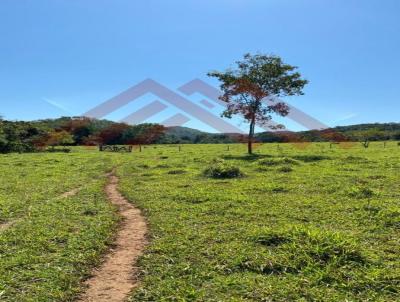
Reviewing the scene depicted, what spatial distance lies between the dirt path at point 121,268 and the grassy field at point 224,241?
0.68ft

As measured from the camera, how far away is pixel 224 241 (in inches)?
336

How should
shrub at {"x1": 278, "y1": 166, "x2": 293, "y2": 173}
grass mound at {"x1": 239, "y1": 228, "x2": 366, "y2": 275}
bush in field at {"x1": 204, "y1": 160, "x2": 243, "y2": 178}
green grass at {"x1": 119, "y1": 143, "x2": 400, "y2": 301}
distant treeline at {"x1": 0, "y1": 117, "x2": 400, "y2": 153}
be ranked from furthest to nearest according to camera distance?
distant treeline at {"x1": 0, "y1": 117, "x2": 400, "y2": 153} → shrub at {"x1": 278, "y1": 166, "x2": 293, "y2": 173} → bush in field at {"x1": 204, "y1": 160, "x2": 243, "y2": 178} → grass mound at {"x1": 239, "y1": 228, "x2": 366, "y2": 275} → green grass at {"x1": 119, "y1": 143, "x2": 400, "y2": 301}

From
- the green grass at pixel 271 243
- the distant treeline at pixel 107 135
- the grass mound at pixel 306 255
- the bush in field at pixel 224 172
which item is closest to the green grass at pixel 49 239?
the green grass at pixel 271 243

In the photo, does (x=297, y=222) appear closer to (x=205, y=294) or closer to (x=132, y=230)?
(x=132, y=230)

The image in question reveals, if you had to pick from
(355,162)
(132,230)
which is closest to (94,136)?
(355,162)

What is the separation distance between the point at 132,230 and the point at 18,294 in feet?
13.2

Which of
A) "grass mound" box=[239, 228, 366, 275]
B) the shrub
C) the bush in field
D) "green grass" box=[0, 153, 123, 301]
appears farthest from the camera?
the shrub

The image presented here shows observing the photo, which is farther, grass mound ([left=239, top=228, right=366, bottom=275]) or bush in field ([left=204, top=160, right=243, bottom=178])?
bush in field ([left=204, top=160, right=243, bottom=178])

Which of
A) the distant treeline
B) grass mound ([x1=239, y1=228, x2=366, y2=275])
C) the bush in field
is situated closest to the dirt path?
grass mound ([x1=239, y1=228, x2=366, y2=275])

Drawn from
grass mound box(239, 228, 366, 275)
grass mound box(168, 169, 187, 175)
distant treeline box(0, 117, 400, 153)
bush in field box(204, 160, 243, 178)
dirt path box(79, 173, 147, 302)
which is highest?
distant treeline box(0, 117, 400, 153)

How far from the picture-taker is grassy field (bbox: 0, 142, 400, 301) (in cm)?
611

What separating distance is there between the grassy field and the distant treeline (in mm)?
43143

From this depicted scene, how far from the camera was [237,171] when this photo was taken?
19641mm

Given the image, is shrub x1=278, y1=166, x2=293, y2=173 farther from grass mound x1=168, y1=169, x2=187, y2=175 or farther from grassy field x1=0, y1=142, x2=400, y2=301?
grass mound x1=168, y1=169, x2=187, y2=175
